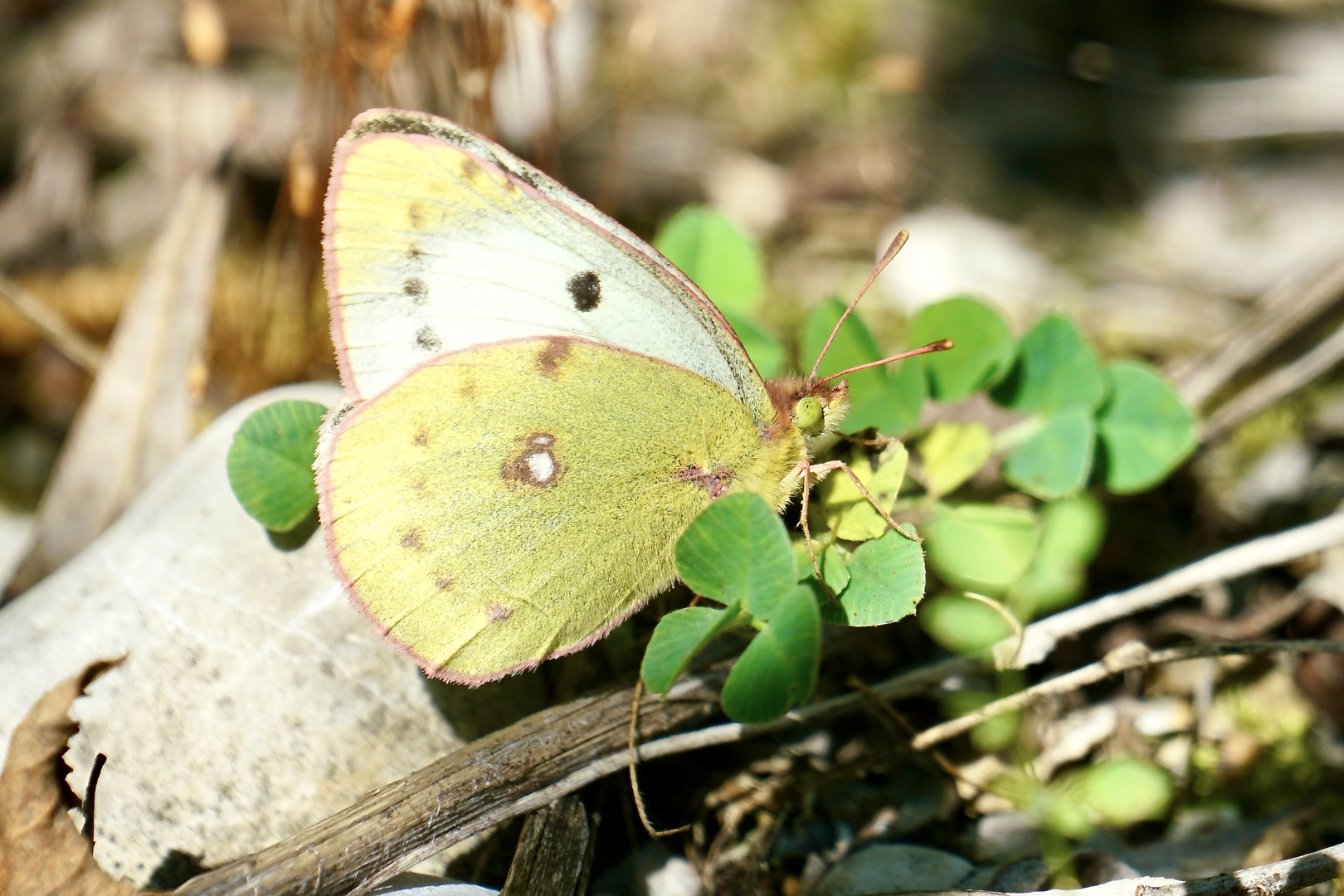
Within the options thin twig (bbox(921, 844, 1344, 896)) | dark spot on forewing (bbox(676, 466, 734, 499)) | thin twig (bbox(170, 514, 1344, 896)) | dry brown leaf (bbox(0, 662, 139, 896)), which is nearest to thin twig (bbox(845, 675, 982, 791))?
thin twig (bbox(170, 514, 1344, 896))

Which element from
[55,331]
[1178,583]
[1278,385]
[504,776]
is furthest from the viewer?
[55,331]

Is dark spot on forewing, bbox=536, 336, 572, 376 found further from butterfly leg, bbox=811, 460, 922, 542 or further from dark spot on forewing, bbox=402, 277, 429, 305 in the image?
butterfly leg, bbox=811, 460, 922, 542

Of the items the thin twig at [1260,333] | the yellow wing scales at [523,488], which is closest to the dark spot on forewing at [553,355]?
the yellow wing scales at [523,488]

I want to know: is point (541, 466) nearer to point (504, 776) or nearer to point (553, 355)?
point (553, 355)

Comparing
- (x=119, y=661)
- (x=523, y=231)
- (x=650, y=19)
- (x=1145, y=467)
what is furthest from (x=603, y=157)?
(x=119, y=661)

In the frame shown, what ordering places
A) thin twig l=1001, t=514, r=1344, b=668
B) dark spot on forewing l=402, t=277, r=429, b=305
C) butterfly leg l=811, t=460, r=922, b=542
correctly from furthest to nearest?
thin twig l=1001, t=514, r=1344, b=668 < dark spot on forewing l=402, t=277, r=429, b=305 < butterfly leg l=811, t=460, r=922, b=542

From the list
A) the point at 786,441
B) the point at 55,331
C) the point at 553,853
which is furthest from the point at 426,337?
the point at 55,331

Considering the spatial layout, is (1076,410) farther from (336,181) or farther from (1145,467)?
(336,181)
